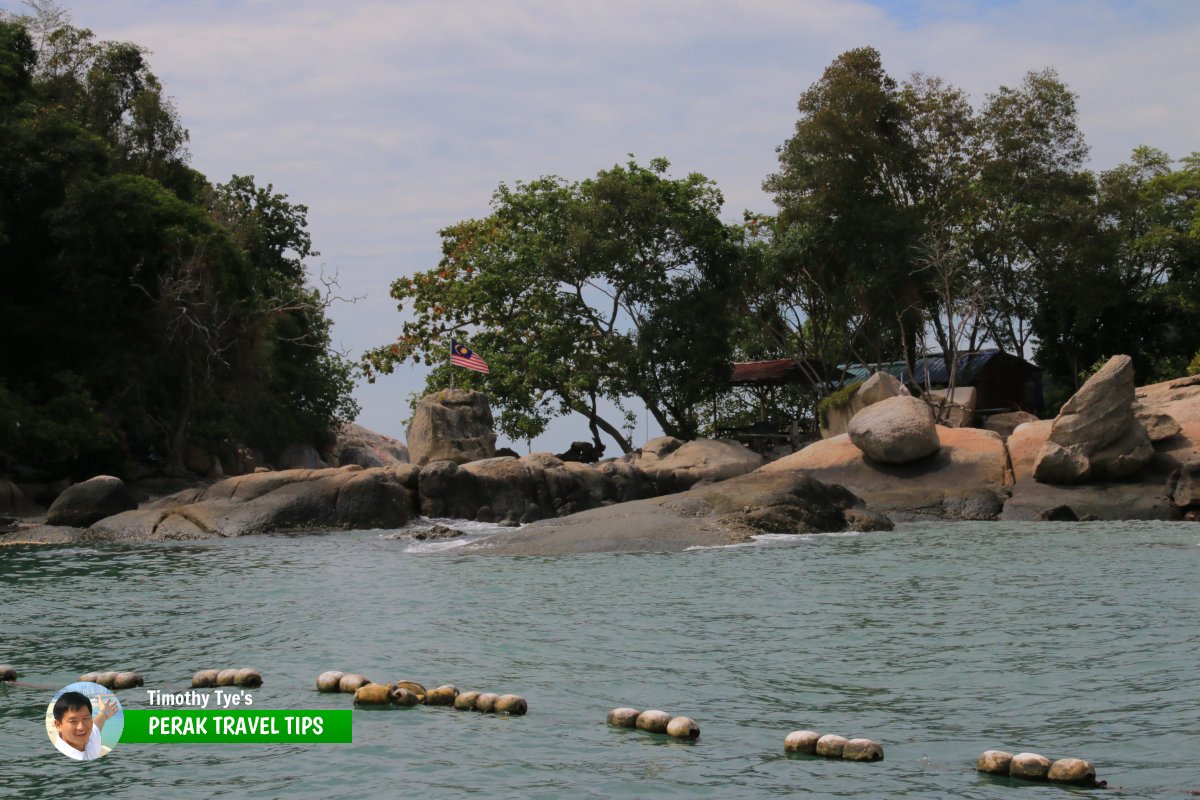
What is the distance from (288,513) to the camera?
2608 cm

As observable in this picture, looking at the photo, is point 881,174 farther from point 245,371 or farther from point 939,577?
point 939,577

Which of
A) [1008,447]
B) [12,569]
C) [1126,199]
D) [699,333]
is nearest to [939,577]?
[1008,447]

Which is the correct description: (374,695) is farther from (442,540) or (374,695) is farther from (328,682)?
(442,540)

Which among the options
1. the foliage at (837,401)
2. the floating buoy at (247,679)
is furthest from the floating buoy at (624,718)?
the foliage at (837,401)

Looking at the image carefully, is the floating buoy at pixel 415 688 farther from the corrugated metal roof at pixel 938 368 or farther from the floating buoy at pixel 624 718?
the corrugated metal roof at pixel 938 368

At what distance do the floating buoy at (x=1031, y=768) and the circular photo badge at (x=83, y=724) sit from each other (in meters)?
5.72

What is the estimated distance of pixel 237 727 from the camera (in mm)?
8609

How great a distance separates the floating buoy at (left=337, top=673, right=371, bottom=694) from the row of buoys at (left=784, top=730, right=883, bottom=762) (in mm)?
3463

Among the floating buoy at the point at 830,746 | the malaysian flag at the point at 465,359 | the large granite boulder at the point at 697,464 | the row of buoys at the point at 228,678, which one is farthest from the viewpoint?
the malaysian flag at the point at 465,359

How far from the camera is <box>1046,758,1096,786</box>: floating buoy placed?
7117mm

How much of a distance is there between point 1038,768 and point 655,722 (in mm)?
2528

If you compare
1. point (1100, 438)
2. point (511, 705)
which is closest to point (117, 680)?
point (511, 705)

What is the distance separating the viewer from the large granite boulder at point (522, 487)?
28547 mm

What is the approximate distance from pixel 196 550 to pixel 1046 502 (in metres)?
16.8
